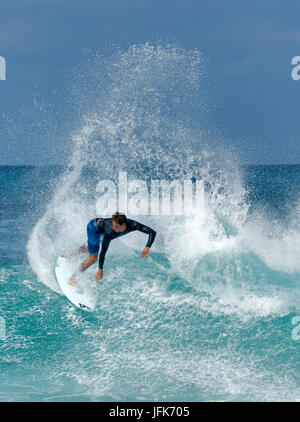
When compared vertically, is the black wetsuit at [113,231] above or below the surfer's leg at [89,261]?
above

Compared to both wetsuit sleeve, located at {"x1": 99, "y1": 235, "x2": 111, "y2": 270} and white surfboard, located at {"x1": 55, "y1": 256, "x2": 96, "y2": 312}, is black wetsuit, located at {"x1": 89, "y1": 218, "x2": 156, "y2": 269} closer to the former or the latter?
wetsuit sleeve, located at {"x1": 99, "y1": 235, "x2": 111, "y2": 270}

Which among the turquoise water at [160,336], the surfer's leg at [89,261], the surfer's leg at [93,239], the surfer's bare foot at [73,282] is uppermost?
the surfer's leg at [93,239]

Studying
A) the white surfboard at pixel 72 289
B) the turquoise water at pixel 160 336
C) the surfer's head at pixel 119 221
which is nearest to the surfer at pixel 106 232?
the surfer's head at pixel 119 221

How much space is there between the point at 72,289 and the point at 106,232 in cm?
143

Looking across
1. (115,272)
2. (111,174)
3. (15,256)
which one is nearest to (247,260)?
(115,272)

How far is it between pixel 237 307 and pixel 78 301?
2748 millimetres

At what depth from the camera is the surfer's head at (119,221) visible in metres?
6.48

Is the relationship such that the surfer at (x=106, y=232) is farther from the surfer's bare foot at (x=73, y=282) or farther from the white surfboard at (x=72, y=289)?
the white surfboard at (x=72, y=289)

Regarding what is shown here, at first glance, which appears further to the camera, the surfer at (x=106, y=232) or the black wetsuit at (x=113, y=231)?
the black wetsuit at (x=113, y=231)

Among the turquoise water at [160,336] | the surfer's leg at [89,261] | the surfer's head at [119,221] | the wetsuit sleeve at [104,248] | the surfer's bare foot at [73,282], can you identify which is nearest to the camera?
the turquoise water at [160,336]

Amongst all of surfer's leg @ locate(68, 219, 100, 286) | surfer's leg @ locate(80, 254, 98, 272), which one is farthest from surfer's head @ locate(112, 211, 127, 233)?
surfer's leg @ locate(80, 254, 98, 272)

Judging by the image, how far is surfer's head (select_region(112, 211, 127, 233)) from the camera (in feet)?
21.2

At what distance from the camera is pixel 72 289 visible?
299 inches
